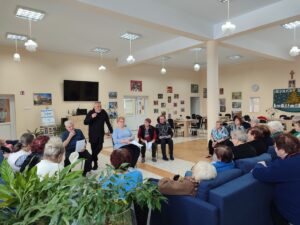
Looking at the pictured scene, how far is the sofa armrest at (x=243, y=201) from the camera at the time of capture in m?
1.81

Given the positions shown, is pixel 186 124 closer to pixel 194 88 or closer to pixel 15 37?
pixel 194 88

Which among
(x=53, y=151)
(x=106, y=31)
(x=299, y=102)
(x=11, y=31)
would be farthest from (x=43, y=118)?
(x=299, y=102)

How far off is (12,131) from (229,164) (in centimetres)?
806

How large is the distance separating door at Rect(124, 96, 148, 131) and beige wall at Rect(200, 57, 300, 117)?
185 inches

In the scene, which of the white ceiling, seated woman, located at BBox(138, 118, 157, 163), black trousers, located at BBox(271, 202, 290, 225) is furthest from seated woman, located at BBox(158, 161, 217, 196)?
seated woman, located at BBox(138, 118, 157, 163)

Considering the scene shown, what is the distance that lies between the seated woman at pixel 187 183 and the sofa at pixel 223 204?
5cm

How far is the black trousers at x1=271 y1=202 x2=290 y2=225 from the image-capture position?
208 centimetres

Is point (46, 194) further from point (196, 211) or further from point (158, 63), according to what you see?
point (158, 63)

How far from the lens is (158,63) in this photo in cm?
1138

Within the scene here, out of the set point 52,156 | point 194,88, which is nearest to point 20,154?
point 52,156

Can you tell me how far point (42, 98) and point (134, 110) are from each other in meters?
4.38

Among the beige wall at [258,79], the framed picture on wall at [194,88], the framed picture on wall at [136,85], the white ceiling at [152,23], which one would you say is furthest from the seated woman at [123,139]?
the framed picture on wall at [194,88]

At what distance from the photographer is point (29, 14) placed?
5086 millimetres

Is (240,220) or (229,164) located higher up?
(229,164)
